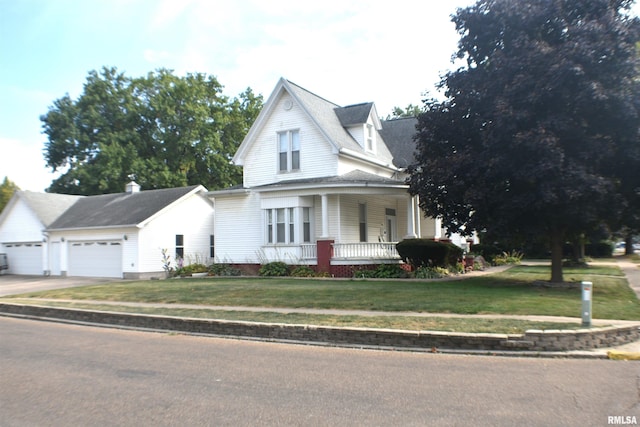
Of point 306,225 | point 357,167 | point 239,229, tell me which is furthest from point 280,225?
point 357,167

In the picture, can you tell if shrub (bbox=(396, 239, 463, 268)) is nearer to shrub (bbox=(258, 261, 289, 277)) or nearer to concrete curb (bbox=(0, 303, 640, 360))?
shrub (bbox=(258, 261, 289, 277))

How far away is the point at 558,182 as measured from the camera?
13.7m

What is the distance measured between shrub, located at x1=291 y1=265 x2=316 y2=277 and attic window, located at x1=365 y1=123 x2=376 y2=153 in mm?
7207

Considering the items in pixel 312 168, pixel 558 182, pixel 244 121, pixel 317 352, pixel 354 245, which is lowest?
pixel 317 352

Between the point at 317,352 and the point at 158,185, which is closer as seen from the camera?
the point at 317,352

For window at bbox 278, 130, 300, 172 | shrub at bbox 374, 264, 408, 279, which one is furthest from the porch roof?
shrub at bbox 374, 264, 408, 279

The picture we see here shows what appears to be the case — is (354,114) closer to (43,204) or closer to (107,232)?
(107,232)

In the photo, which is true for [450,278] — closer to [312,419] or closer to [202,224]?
[312,419]

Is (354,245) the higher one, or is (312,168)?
(312,168)

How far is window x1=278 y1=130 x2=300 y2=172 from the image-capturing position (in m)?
23.7

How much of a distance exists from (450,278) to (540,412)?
547 inches

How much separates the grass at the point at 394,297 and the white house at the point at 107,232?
21.8 feet

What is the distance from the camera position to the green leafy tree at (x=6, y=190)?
52.3 metres

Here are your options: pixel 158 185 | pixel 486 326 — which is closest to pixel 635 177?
pixel 486 326
